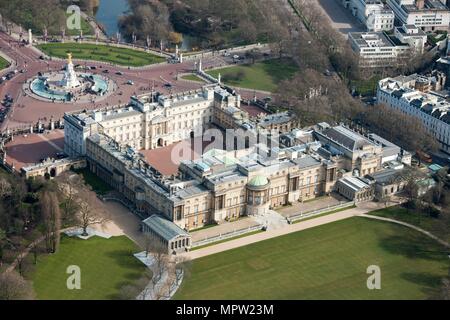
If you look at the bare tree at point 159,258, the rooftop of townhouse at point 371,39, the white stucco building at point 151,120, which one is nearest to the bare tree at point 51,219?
the bare tree at point 159,258

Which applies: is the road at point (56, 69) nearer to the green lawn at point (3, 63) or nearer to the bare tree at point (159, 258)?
the green lawn at point (3, 63)

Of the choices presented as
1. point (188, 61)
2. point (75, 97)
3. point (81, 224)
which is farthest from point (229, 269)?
point (188, 61)

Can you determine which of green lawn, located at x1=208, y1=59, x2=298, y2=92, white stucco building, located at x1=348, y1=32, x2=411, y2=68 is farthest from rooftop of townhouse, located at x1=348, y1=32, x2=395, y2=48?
green lawn, located at x1=208, y1=59, x2=298, y2=92

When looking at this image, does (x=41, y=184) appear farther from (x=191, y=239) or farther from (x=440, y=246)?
(x=440, y=246)

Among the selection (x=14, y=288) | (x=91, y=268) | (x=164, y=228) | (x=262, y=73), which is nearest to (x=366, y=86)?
(x=262, y=73)

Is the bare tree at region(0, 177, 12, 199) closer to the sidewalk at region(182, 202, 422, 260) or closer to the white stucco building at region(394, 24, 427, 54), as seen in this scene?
the sidewalk at region(182, 202, 422, 260)

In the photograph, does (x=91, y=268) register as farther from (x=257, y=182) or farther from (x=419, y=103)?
(x=419, y=103)
